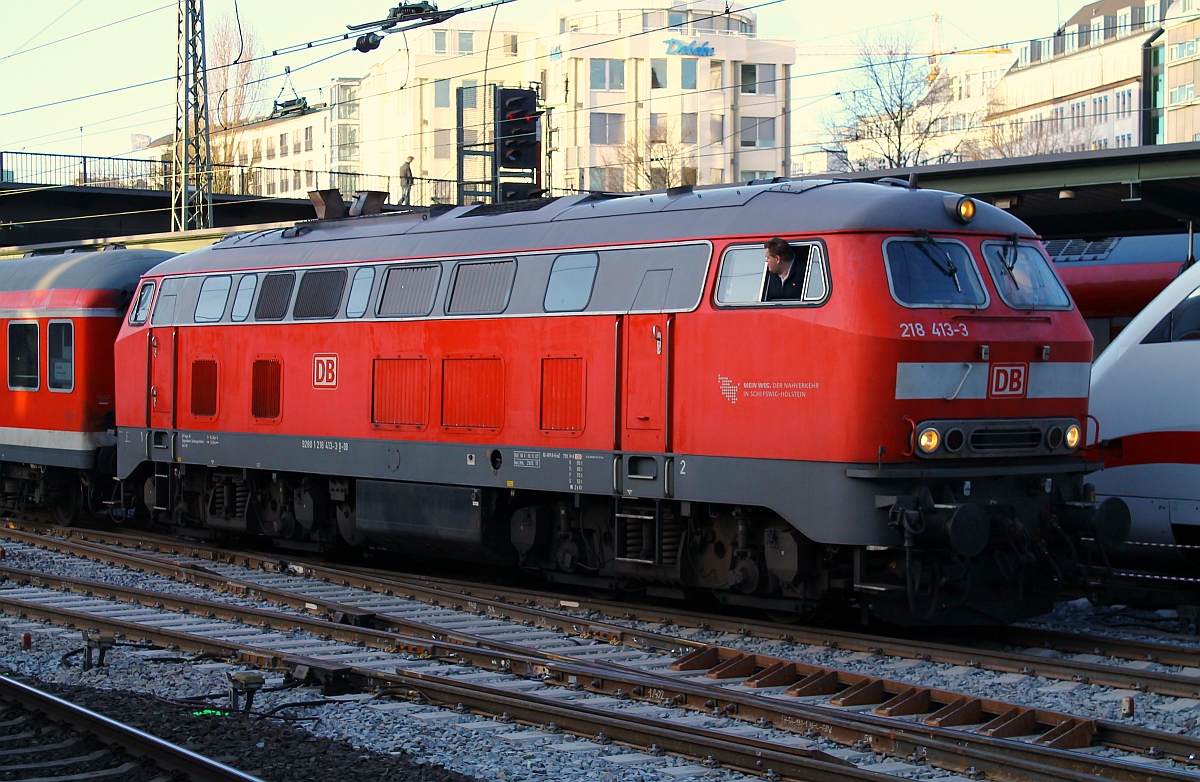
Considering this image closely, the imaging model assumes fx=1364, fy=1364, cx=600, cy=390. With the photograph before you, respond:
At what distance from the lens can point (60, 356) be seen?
62.5 ft

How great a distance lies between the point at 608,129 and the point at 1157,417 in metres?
65.1

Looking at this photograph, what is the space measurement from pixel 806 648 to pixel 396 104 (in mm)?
79775

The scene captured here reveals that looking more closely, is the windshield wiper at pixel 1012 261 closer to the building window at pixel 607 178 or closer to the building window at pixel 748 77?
the building window at pixel 607 178

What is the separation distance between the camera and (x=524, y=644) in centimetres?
1127

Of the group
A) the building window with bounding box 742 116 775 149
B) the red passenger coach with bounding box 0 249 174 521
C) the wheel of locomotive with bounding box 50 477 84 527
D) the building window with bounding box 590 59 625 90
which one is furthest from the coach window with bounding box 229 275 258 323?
the building window with bounding box 742 116 775 149

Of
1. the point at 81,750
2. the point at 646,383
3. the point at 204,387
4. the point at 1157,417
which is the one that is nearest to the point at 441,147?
the point at 204,387

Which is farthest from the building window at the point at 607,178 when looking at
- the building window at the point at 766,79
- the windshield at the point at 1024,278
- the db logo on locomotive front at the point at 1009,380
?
the db logo on locomotive front at the point at 1009,380

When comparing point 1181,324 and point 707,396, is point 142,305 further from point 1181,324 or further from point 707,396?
point 1181,324

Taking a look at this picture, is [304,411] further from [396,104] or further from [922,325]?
[396,104]

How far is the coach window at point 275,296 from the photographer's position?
51.2ft

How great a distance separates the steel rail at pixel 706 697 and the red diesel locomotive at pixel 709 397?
2.10 meters

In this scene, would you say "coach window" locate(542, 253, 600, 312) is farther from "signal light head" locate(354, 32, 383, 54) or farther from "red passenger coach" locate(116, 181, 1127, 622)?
"signal light head" locate(354, 32, 383, 54)

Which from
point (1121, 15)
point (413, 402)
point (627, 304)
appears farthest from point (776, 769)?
point (1121, 15)

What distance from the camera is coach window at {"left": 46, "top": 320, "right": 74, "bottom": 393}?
18.9 metres
